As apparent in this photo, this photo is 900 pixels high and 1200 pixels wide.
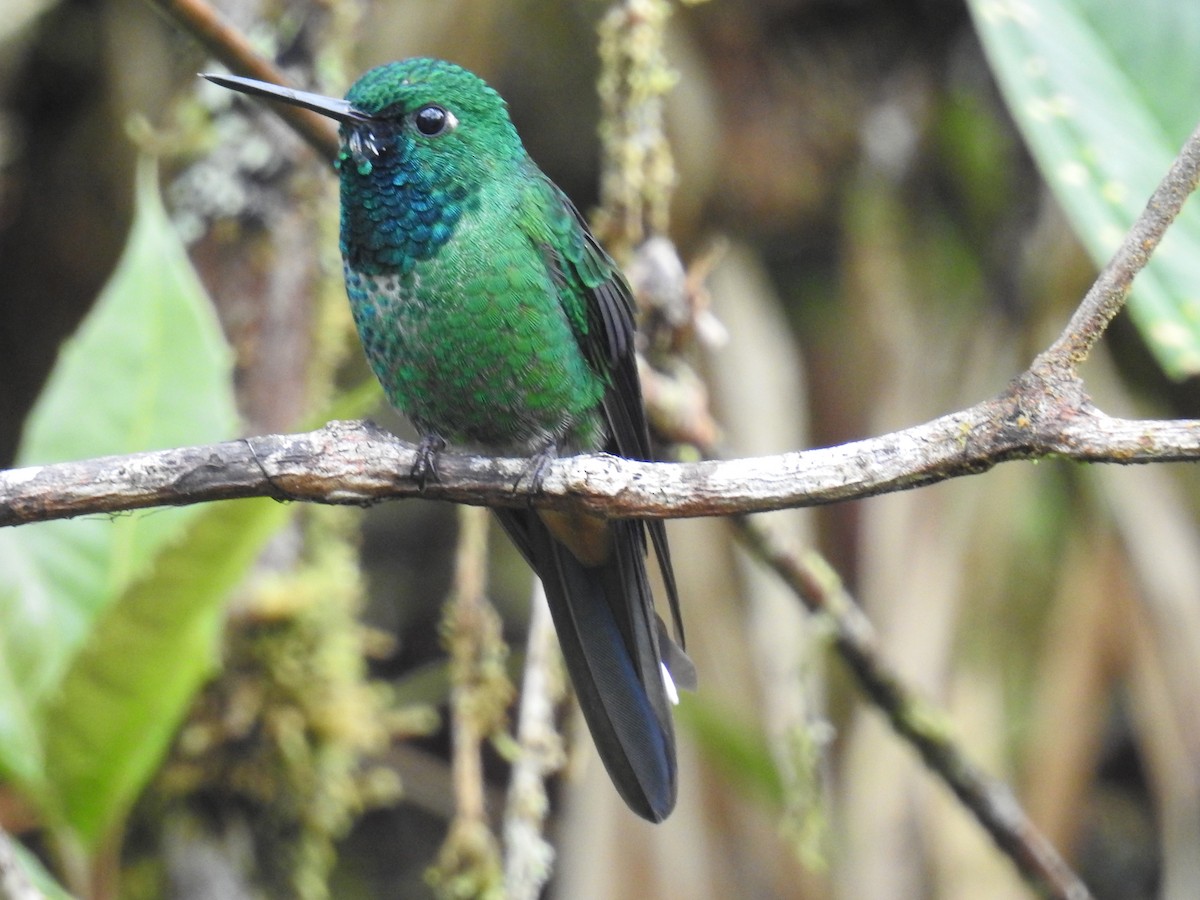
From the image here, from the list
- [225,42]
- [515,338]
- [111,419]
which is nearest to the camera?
[225,42]

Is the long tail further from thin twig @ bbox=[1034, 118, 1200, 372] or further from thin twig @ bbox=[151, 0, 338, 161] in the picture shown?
thin twig @ bbox=[1034, 118, 1200, 372]

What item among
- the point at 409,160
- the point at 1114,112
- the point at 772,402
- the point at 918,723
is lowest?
the point at 918,723

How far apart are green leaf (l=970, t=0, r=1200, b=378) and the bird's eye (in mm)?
1021

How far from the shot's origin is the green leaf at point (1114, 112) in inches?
85.7

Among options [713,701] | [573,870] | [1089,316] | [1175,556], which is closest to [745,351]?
[713,701]

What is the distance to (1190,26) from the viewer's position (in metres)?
2.65

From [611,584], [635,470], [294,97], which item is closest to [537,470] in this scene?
[635,470]

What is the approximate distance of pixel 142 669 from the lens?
252 centimetres

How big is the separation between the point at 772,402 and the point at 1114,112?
1.38m

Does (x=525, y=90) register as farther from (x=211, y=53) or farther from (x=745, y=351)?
(x=211, y=53)

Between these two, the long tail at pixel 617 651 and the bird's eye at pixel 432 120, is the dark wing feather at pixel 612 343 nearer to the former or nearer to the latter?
the long tail at pixel 617 651

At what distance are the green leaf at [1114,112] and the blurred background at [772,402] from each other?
0.79 metres

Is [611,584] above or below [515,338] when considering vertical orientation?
below

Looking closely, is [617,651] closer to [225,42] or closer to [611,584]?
[611,584]
